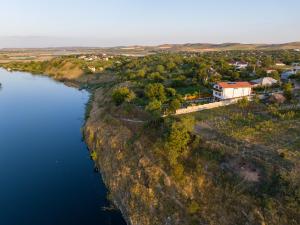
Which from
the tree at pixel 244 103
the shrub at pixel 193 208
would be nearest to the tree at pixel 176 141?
the shrub at pixel 193 208

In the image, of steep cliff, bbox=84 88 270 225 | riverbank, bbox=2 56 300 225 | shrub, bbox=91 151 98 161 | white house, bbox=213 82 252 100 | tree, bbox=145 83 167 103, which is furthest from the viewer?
tree, bbox=145 83 167 103

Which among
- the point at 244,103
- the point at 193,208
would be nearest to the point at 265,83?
the point at 244,103

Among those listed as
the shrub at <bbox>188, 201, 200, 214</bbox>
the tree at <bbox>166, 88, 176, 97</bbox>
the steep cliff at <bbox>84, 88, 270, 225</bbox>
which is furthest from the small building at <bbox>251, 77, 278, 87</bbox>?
the shrub at <bbox>188, 201, 200, 214</bbox>

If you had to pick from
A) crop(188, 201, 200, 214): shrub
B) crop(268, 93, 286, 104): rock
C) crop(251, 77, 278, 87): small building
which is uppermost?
crop(251, 77, 278, 87): small building

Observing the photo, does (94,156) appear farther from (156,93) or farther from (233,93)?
(233,93)

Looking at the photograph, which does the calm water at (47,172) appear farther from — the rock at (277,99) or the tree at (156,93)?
the rock at (277,99)

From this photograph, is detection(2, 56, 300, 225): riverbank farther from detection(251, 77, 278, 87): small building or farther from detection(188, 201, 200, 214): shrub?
detection(251, 77, 278, 87): small building
